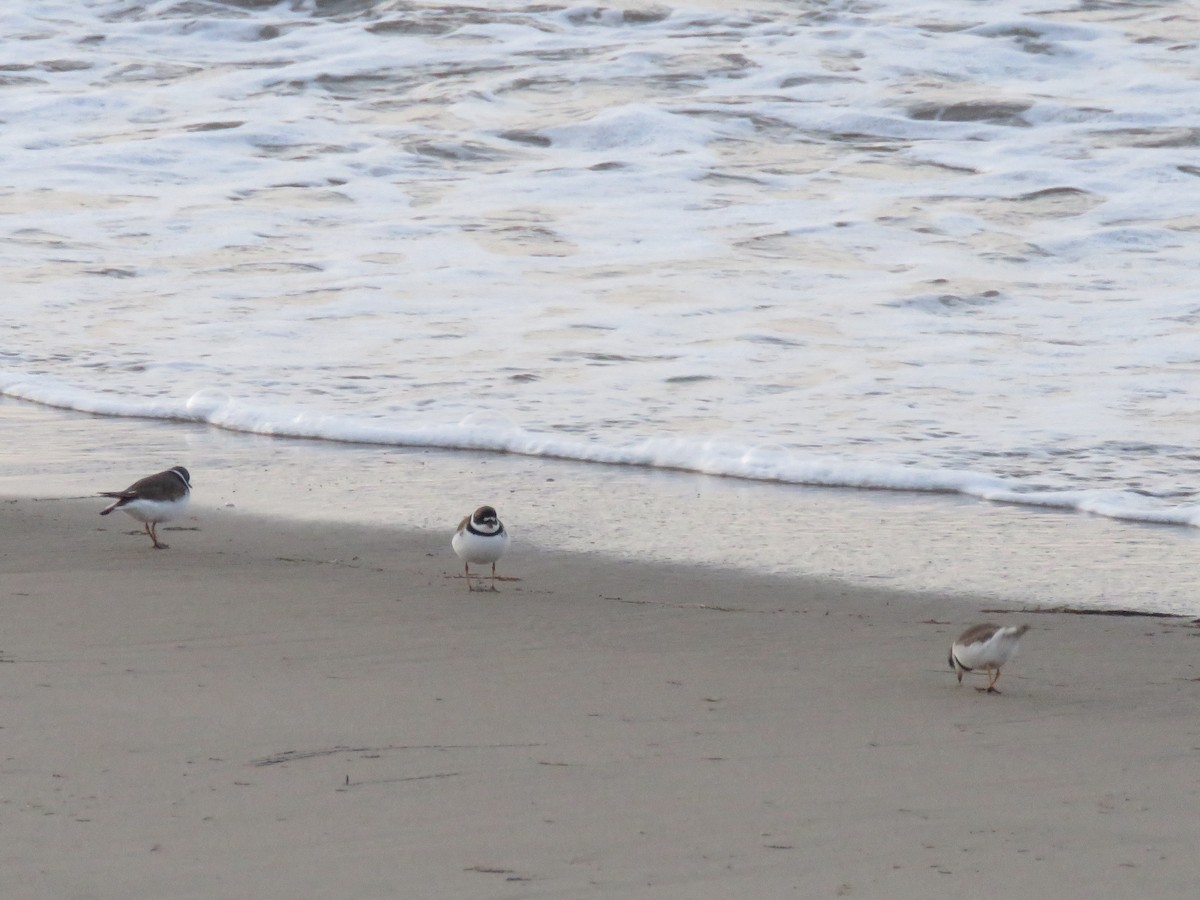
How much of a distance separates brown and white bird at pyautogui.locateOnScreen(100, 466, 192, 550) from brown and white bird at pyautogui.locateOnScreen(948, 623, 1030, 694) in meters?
2.65

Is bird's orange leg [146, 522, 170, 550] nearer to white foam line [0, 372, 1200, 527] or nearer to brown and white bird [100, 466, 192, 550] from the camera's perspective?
brown and white bird [100, 466, 192, 550]

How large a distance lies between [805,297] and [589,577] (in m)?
4.96

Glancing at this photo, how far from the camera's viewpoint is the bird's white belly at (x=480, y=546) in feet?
15.7

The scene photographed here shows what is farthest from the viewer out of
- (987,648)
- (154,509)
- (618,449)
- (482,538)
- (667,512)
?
(618,449)

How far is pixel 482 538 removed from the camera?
4.78m

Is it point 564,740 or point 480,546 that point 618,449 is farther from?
point 564,740

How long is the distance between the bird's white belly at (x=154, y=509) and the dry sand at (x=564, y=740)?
0.22 metres

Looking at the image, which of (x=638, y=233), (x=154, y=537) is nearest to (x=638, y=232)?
(x=638, y=233)

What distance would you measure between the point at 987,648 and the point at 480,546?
1603 millimetres

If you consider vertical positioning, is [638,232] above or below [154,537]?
below

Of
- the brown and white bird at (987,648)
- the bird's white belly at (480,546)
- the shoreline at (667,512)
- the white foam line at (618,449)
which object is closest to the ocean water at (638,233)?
the white foam line at (618,449)

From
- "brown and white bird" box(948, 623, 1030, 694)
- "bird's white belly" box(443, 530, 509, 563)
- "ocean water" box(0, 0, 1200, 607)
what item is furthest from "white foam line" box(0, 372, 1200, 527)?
"brown and white bird" box(948, 623, 1030, 694)

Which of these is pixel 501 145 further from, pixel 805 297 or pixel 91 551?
pixel 91 551

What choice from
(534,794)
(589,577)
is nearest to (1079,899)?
(534,794)
